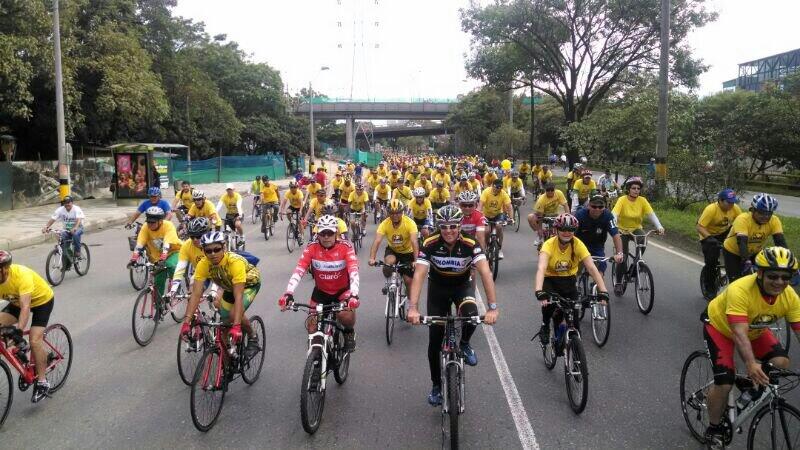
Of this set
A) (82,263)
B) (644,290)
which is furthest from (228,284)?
(82,263)

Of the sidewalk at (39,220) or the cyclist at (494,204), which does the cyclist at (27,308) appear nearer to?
the cyclist at (494,204)

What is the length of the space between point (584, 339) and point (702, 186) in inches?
509

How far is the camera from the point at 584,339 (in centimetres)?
737

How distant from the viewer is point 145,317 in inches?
297

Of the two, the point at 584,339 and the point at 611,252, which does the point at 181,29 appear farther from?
the point at 584,339

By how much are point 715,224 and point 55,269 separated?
11362mm

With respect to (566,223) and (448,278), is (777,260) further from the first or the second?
(448,278)

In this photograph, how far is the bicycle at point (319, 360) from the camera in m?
4.77

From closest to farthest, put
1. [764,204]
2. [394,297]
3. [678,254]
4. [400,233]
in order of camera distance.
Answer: [764,204] < [394,297] < [400,233] < [678,254]

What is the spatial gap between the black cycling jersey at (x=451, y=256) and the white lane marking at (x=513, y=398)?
4.15 feet

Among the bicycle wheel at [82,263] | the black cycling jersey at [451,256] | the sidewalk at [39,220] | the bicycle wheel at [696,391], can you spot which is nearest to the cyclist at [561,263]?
the black cycling jersey at [451,256]

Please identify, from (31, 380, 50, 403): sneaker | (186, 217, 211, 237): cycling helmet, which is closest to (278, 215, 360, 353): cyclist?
(186, 217, 211, 237): cycling helmet

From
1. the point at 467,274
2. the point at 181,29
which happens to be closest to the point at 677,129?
the point at 467,274

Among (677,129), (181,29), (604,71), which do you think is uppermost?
(181,29)
